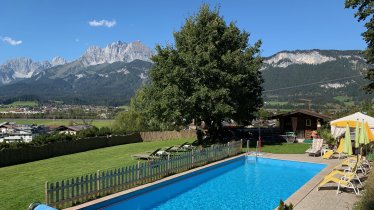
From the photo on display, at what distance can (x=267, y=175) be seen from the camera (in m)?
19.4

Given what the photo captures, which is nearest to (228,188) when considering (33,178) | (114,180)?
(114,180)

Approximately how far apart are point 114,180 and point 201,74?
1528 cm

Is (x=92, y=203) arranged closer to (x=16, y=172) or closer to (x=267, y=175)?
(x=16, y=172)

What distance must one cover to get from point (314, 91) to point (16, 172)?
6822 inches

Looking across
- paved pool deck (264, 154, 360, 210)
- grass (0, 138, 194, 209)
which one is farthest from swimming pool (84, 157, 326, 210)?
grass (0, 138, 194, 209)

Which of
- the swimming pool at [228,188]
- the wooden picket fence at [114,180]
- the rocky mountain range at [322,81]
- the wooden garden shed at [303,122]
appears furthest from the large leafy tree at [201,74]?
the rocky mountain range at [322,81]

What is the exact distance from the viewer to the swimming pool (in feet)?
43.4

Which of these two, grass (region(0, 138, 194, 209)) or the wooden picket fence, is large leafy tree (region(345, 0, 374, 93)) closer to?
the wooden picket fence

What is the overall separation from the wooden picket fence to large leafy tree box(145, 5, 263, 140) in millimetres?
6783

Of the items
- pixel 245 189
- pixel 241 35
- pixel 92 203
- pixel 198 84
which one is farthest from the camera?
pixel 241 35

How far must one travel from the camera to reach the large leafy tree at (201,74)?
1019 inches

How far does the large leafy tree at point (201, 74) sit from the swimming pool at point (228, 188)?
573 cm

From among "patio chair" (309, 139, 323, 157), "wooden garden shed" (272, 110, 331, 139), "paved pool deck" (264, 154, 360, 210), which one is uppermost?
"wooden garden shed" (272, 110, 331, 139)

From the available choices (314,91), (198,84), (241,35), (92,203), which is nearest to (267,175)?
(198,84)
